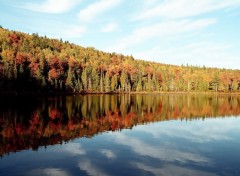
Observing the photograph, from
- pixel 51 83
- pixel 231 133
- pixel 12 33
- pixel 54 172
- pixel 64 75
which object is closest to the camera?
pixel 54 172

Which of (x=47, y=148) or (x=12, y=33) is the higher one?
(x=12, y=33)

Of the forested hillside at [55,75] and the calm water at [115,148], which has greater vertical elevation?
the forested hillside at [55,75]

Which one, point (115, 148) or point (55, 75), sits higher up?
point (55, 75)

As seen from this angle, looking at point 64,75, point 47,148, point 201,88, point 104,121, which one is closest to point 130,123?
point 104,121

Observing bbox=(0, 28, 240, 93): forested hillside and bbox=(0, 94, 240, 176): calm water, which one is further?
bbox=(0, 28, 240, 93): forested hillside

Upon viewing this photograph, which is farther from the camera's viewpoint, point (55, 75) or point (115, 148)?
point (55, 75)

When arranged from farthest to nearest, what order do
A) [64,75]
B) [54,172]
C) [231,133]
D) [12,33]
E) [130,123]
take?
[12,33] → [64,75] → [130,123] → [231,133] → [54,172]

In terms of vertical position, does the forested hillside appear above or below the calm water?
above

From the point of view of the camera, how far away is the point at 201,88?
198 metres

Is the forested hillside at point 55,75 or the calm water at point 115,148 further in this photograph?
the forested hillside at point 55,75

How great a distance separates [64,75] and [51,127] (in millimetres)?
119101

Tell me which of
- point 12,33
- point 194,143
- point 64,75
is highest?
point 12,33

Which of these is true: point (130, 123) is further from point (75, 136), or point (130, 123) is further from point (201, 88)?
point (201, 88)

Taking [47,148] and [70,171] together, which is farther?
[47,148]
